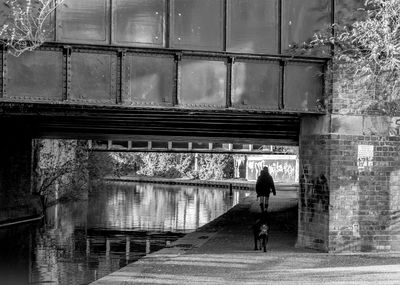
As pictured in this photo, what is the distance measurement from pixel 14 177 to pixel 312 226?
1682 cm

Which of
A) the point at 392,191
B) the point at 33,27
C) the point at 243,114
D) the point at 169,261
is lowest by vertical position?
the point at 169,261

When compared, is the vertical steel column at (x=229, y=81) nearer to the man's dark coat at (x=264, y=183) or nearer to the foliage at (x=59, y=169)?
the man's dark coat at (x=264, y=183)

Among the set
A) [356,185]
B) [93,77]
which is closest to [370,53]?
[356,185]

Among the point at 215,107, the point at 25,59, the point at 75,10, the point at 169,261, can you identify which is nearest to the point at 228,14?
the point at 215,107

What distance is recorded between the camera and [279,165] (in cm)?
7094

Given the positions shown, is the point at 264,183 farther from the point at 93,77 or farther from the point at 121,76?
the point at 93,77

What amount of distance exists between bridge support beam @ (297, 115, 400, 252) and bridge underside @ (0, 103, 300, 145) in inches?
55.0

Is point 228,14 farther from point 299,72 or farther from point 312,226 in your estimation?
point 312,226

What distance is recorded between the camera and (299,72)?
1702cm

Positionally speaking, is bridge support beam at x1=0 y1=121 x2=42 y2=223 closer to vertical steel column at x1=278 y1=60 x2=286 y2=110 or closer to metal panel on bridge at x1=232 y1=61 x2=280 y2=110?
metal panel on bridge at x1=232 y1=61 x2=280 y2=110

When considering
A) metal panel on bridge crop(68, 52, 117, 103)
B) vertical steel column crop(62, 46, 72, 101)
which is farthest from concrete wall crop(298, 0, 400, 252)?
vertical steel column crop(62, 46, 72, 101)

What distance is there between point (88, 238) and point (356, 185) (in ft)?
36.0

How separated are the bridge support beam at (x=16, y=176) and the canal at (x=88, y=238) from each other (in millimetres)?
940

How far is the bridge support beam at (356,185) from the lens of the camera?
55.0 feet
